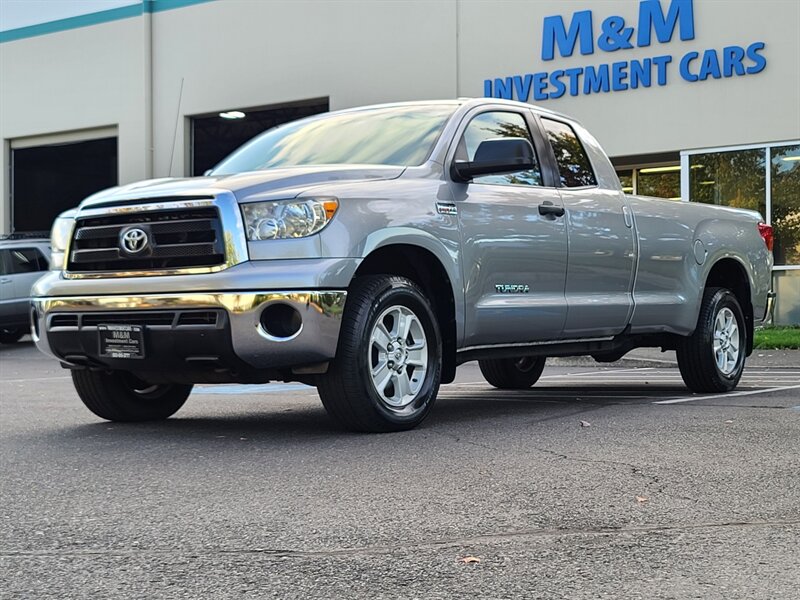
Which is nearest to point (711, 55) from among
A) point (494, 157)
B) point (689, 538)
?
point (494, 157)

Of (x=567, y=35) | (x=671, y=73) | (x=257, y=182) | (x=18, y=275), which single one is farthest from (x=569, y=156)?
(x=18, y=275)

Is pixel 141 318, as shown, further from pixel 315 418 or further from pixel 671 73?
pixel 671 73

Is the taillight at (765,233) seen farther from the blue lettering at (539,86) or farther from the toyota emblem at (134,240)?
the blue lettering at (539,86)

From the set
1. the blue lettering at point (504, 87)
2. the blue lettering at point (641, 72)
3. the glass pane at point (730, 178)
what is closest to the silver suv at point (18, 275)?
the blue lettering at point (504, 87)

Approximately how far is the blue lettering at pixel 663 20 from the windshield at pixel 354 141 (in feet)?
43.3

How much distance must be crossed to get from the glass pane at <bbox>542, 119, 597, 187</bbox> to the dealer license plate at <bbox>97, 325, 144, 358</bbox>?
3136 millimetres

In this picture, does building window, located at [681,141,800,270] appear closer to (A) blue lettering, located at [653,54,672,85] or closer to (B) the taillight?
(A) blue lettering, located at [653,54,672,85]

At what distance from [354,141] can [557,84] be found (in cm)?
1428

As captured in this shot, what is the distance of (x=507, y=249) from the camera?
700 centimetres

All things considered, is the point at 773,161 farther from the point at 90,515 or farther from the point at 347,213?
the point at 90,515

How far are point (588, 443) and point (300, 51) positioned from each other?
64.1 feet

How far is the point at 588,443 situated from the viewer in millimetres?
5859

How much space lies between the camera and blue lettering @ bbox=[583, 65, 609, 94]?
20.3 metres

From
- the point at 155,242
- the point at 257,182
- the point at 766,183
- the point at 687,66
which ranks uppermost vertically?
the point at 687,66
